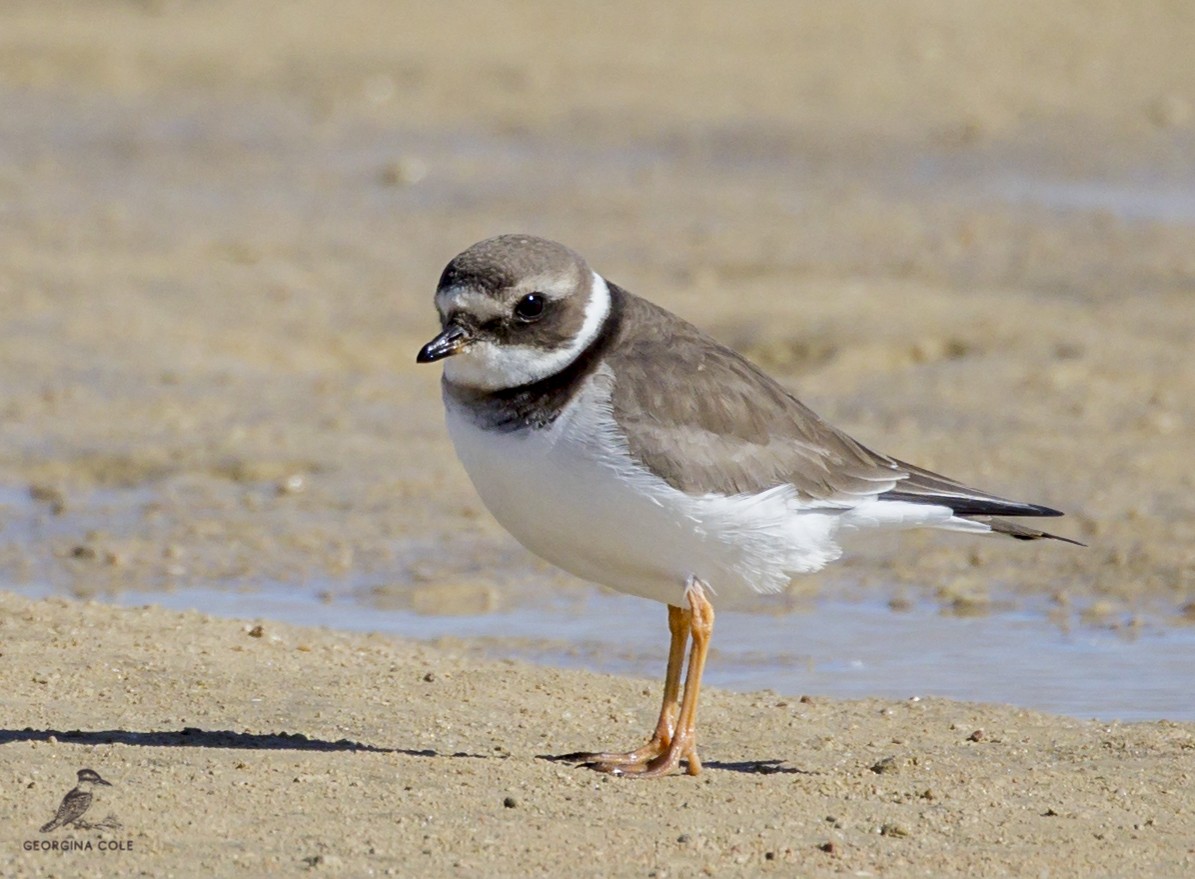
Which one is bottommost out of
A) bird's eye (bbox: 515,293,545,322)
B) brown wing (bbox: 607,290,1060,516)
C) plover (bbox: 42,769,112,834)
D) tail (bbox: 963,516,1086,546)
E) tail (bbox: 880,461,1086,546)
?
plover (bbox: 42,769,112,834)

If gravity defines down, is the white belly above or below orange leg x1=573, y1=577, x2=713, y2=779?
above

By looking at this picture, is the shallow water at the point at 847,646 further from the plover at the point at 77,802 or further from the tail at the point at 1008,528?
the plover at the point at 77,802

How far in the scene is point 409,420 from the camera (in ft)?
36.9

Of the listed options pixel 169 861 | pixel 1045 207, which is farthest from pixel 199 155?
pixel 169 861

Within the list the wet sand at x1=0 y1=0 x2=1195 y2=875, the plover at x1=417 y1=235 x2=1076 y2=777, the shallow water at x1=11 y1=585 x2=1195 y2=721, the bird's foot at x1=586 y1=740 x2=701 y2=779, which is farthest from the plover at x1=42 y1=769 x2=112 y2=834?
the shallow water at x1=11 y1=585 x2=1195 y2=721

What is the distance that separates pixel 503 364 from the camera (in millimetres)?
5895

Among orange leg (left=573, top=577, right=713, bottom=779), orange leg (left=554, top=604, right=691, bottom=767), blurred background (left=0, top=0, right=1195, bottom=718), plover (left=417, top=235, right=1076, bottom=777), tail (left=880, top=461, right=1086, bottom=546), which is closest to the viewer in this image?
plover (left=417, top=235, right=1076, bottom=777)

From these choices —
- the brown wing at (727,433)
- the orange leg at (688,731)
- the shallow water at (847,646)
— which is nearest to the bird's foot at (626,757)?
the orange leg at (688,731)

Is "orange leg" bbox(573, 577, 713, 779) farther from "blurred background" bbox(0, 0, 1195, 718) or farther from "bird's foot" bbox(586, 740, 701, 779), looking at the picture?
"blurred background" bbox(0, 0, 1195, 718)

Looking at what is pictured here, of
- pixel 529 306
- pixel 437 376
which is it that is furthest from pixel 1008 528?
pixel 437 376

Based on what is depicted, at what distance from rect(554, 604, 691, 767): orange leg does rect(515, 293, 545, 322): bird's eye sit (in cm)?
110

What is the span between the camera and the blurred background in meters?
8.69

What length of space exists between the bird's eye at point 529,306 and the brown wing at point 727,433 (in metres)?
0.29

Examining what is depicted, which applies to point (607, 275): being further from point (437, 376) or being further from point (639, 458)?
point (639, 458)
